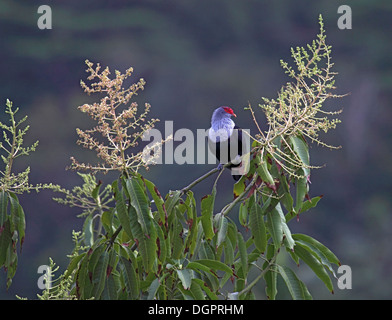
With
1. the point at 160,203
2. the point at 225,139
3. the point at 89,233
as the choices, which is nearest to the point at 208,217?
the point at 160,203

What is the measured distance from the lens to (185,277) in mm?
1773

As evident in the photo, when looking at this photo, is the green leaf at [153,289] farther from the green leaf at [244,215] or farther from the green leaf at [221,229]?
the green leaf at [244,215]

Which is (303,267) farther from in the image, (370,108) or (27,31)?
(27,31)

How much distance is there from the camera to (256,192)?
6.39 ft

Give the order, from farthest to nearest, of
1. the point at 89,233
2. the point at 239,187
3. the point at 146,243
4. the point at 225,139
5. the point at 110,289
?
the point at 225,139, the point at 89,233, the point at 239,187, the point at 110,289, the point at 146,243

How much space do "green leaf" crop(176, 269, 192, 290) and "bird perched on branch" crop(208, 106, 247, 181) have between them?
1023mm

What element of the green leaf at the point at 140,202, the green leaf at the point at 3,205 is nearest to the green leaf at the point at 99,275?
the green leaf at the point at 140,202

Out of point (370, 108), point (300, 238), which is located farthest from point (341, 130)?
point (300, 238)

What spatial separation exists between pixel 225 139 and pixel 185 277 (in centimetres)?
117

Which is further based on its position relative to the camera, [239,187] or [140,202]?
[239,187]

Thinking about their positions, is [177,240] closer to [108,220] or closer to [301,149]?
[108,220]

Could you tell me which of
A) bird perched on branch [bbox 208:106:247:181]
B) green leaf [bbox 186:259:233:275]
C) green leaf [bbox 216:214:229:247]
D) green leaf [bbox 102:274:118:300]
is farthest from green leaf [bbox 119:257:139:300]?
bird perched on branch [bbox 208:106:247:181]
